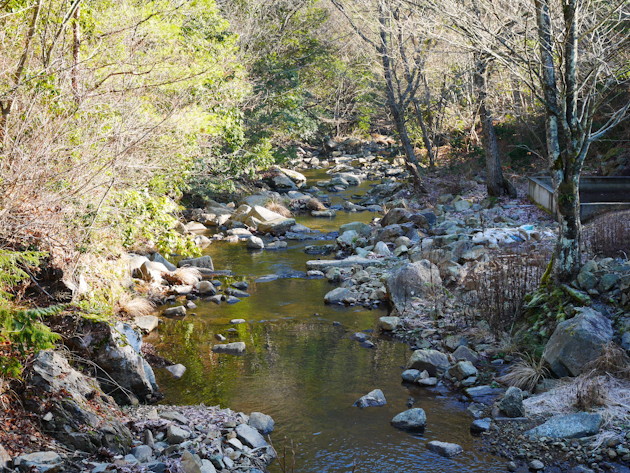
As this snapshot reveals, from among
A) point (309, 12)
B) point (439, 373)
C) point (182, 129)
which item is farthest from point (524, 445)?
point (309, 12)

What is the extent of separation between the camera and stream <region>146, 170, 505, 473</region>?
5.87 m

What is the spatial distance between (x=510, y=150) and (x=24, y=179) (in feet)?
61.3

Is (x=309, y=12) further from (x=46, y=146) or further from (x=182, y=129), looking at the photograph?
(x=46, y=146)

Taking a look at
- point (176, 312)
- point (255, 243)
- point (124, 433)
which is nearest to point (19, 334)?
point (124, 433)

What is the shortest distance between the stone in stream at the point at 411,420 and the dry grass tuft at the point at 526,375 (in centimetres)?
136

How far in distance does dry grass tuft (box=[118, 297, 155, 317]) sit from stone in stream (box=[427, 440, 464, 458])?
228 inches

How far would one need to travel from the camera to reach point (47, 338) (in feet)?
15.5

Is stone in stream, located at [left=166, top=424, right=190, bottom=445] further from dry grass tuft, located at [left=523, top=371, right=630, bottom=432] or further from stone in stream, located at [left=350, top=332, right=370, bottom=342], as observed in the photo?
stone in stream, located at [left=350, top=332, right=370, bottom=342]

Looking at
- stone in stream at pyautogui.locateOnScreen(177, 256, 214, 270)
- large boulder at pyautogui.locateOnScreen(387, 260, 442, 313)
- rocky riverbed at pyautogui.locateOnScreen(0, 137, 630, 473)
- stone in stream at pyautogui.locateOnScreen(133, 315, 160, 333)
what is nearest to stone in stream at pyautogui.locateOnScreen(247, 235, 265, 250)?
rocky riverbed at pyautogui.locateOnScreen(0, 137, 630, 473)

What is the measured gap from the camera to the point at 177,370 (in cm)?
792

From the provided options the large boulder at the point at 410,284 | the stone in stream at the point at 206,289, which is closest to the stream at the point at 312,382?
the large boulder at the point at 410,284

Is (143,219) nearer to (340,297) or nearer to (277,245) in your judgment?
(340,297)

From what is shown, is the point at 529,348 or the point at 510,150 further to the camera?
the point at 510,150

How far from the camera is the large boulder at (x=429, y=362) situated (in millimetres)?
7633
